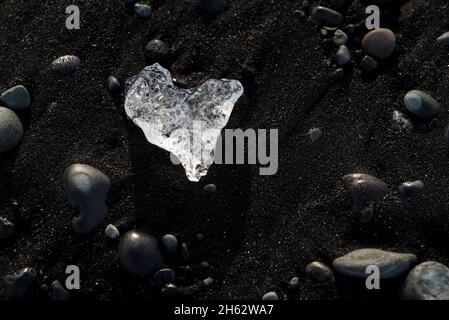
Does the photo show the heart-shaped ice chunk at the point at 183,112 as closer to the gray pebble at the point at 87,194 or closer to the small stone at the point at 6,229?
the gray pebble at the point at 87,194

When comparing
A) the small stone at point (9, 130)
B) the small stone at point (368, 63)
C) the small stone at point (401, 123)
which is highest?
the small stone at point (368, 63)

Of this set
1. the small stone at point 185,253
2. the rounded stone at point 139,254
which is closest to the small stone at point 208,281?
the small stone at point 185,253

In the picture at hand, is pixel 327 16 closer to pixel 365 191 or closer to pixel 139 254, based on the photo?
pixel 365 191

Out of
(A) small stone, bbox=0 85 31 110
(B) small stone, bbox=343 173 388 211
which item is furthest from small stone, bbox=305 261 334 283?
(A) small stone, bbox=0 85 31 110

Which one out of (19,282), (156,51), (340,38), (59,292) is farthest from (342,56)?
(19,282)

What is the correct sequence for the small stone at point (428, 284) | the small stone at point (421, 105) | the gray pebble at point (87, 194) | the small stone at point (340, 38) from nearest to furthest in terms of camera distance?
the small stone at point (428, 284) → the gray pebble at point (87, 194) → the small stone at point (421, 105) → the small stone at point (340, 38)

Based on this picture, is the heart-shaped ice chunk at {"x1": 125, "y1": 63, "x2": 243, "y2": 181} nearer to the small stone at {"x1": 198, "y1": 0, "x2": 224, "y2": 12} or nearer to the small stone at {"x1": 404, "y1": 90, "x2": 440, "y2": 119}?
the small stone at {"x1": 198, "y1": 0, "x2": 224, "y2": 12}
